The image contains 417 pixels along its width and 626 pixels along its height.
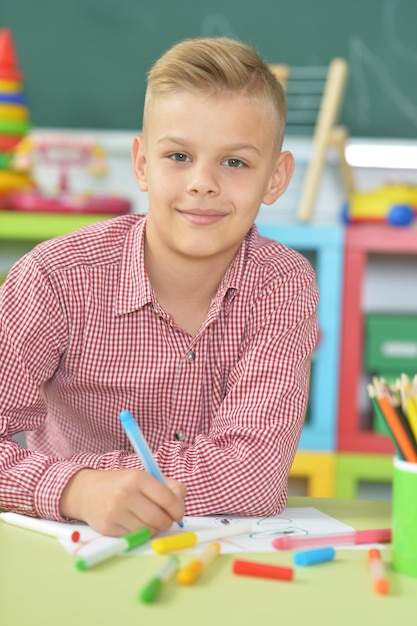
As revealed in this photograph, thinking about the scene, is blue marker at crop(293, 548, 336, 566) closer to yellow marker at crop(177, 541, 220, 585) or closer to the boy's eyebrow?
yellow marker at crop(177, 541, 220, 585)

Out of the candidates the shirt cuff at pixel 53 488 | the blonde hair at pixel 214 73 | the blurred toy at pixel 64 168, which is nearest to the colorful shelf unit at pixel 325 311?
the blurred toy at pixel 64 168

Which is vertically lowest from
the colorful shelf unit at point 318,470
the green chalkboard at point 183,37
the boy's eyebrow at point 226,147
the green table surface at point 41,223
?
the colorful shelf unit at point 318,470

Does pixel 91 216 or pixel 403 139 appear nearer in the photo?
pixel 91 216

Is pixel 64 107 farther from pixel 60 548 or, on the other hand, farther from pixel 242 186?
pixel 60 548

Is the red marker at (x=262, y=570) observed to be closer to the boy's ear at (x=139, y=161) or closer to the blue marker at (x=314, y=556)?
the blue marker at (x=314, y=556)

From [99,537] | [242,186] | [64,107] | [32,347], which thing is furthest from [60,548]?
[64,107]

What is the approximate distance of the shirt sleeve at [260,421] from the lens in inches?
38.8

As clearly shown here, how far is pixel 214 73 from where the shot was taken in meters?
1.13

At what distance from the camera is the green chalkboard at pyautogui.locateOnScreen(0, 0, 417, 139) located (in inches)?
104

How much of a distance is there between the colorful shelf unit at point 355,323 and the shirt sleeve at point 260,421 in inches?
44.3

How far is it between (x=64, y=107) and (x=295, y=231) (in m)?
0.81

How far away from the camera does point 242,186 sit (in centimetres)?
117

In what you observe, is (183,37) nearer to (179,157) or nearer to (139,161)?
(139,161)

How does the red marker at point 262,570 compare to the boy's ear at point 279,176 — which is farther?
the boy's ear at point 279,176
